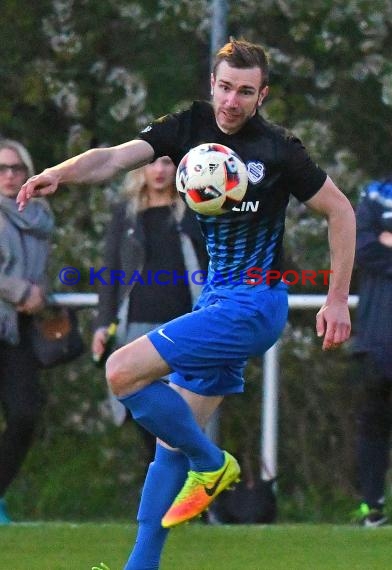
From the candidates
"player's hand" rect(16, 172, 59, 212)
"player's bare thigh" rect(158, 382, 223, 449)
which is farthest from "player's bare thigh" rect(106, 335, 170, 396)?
"player's hand" rect(16, 172, 59, 212)

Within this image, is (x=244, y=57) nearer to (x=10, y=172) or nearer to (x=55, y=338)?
(x=10, y=172)

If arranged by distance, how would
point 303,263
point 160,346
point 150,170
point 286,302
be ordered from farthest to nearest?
point 303,263, point 150,170, point 286,302, point 160,346

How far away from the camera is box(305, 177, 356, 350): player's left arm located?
5.45 meters

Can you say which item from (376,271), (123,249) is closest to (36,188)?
(123,249)

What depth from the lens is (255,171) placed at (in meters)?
5.41

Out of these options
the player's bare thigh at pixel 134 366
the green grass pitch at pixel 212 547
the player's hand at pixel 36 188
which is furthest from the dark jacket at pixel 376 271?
the player's hand at pixel 36 188

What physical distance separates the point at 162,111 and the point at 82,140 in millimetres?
579

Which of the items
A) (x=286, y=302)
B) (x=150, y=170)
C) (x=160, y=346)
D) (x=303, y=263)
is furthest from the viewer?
(x=303, y=263)

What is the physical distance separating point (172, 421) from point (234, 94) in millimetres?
1180

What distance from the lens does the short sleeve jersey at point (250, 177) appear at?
5.44 meters

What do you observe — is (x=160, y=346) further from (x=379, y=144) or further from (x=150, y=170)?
(x=379, y=144)

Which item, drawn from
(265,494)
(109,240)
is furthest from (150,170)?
(265,494)

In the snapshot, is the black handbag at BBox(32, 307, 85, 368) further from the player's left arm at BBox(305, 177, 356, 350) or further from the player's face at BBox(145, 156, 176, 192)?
the player's left arm at BBox(305, 177, 356, 350)

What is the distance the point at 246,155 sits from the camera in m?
5.43
